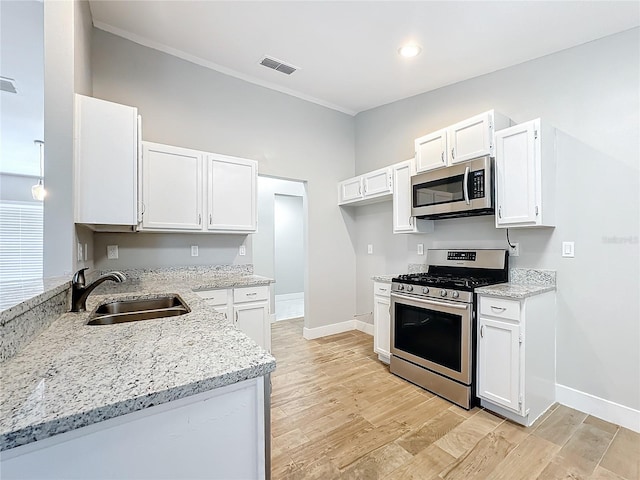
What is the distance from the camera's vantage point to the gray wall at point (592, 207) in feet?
7.25

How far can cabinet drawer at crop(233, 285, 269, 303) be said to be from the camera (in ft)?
9.17

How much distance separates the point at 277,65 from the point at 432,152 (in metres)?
1.89

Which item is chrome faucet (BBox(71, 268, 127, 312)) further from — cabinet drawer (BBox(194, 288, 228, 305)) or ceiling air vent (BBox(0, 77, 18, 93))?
ceiling air vent (BBox(0, 77, 18, 93))

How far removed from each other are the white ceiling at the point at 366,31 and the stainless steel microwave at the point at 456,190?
3.47 ft

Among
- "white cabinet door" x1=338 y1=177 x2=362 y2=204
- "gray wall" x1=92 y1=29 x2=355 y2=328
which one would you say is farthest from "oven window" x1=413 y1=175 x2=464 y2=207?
"gray wall" x1=92 y1=29 x2=355 y2=328

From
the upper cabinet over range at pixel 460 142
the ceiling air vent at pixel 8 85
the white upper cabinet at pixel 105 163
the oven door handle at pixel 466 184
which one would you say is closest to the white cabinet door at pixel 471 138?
the upper cabinet over range at pixel 460 142

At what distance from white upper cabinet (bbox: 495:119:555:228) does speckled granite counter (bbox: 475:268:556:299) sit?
1.54 feet

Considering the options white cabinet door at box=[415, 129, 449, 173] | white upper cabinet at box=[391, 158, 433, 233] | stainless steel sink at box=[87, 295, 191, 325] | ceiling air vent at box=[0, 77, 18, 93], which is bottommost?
stainless steel sink at box=[87, 295, 191, 325]

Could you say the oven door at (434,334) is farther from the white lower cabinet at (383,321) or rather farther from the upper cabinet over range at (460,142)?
the upper cabinet over range at (460,142)

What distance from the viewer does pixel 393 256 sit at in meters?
3.96

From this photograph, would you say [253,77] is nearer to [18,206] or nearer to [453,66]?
[453,66]

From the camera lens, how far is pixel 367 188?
386 cm

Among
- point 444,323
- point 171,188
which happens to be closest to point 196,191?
point 171,188

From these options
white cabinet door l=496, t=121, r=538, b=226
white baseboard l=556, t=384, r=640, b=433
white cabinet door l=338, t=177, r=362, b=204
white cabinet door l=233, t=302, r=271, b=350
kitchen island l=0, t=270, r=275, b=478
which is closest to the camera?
kitchen island l=0, t=270, r=275, b=478
